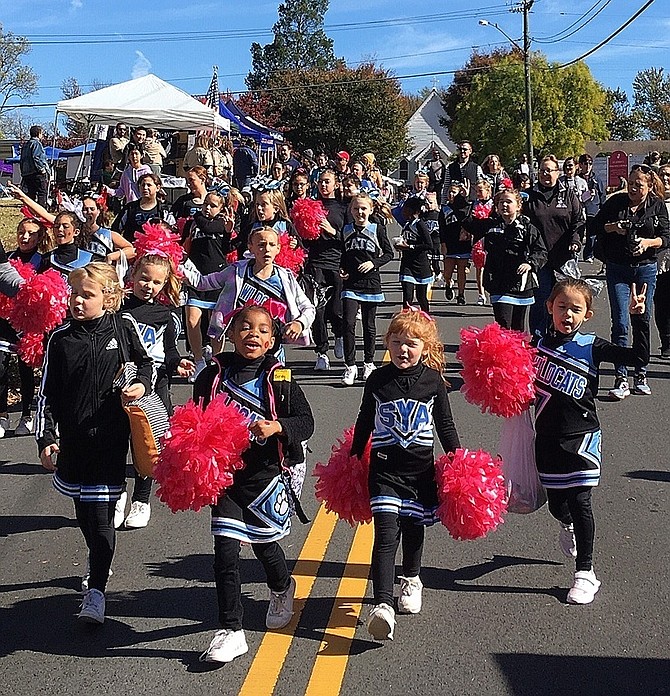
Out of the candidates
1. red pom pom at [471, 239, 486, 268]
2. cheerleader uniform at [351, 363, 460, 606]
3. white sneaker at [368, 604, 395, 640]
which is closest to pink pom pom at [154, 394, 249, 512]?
cheerleader uniform at [351, 363, 460, 606]

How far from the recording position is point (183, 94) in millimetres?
22578

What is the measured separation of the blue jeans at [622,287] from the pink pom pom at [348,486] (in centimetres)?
528

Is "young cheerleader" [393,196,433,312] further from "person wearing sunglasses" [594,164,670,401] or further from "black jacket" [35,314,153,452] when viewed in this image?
"black jacket" [35,314,153,452]

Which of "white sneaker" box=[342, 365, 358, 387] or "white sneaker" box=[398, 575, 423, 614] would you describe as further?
"white sneaker" box=[342, 365, 358, 387]

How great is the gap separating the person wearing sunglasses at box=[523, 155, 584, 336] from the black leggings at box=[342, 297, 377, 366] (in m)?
1.70

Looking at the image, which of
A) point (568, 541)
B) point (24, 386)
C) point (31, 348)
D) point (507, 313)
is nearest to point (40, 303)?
point (31, 348)

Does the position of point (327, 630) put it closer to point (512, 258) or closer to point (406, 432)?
point (406, 432)

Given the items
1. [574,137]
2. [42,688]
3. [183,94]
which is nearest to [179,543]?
[42,688]

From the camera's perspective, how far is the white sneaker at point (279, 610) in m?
4.44

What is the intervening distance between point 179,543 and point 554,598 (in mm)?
2104

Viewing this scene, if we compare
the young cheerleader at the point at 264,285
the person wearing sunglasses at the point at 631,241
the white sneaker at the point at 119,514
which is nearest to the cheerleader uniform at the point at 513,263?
the person wearing sunglasses at the point at 631,241

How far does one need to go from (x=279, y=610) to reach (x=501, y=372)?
1.55 meters

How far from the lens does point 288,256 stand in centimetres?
809

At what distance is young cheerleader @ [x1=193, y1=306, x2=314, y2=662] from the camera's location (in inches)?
162
